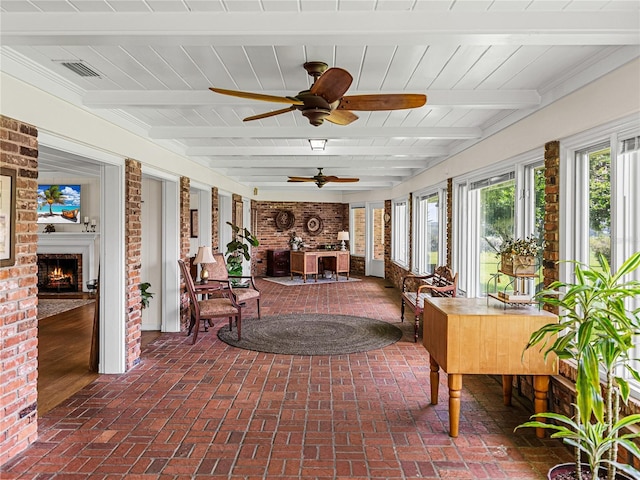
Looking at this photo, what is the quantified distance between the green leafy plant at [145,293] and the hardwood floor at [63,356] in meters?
0.43

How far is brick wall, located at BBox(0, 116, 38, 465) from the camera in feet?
8.46

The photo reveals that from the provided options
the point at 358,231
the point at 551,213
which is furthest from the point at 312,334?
the point at 358,231

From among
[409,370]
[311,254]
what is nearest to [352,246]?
[311,254]

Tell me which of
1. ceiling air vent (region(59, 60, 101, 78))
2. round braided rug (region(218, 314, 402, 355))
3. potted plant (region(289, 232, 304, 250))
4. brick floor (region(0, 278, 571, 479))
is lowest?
brick floor (region(0, 278, 571, 479))

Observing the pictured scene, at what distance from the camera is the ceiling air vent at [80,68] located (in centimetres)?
277

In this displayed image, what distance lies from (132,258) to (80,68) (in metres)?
2.02

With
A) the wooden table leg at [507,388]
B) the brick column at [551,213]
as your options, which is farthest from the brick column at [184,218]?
the brick column at [551,213]

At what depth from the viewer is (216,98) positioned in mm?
3279

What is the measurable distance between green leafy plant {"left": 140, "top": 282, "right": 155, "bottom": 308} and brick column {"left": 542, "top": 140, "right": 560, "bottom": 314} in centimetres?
451

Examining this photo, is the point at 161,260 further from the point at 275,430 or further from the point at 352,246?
the point at 352,246

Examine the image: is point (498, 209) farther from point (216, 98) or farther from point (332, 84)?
point (216, 98)

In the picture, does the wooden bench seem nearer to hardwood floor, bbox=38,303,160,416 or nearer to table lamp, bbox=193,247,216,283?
table lamp, bbox=193,247,216,283

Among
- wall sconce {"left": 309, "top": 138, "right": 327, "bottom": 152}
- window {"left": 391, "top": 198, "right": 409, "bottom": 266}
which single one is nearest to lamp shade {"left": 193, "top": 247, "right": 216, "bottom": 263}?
wall sconce {"left": 309, "top": 138, "right": 327, "bottom": 152}

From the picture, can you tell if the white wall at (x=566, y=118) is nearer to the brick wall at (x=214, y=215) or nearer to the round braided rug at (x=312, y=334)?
the round braided rug at (x=312, y=334)
